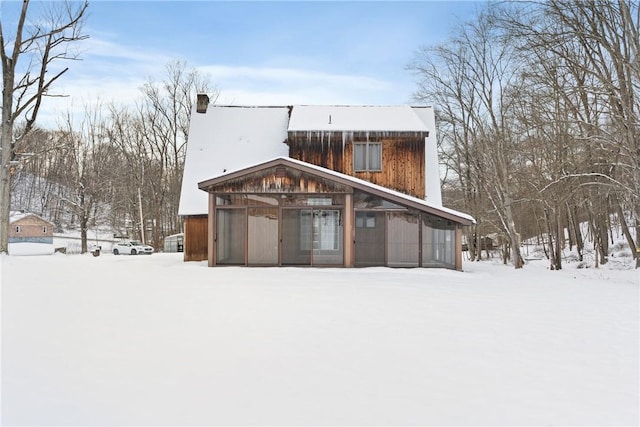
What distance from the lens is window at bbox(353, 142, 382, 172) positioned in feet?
62.6

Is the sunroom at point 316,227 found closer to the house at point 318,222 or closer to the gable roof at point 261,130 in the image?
the house at point 318,222

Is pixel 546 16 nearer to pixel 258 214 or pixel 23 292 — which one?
pixel 258 214

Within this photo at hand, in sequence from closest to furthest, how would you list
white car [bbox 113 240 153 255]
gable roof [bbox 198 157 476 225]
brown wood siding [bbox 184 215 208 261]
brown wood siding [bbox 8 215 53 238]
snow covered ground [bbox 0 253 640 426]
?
snow covered ground [bbox 0 253 640 426] < gable roof [bbox 198 157 476 225] < brown wood siding [bbox 184 215 208 261] < white car [bbox 113 240 153 255] < brown wood siding [bbox 8 215 53 238]

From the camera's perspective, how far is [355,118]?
66.3 ft

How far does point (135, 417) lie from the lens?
437 cm

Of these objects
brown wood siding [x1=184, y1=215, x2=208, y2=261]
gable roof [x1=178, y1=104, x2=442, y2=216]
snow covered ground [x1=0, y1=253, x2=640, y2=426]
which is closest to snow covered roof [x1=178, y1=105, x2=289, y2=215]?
gable roof [x1=178, y1=104, x2=442, y2=216]

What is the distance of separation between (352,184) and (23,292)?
32.1ft

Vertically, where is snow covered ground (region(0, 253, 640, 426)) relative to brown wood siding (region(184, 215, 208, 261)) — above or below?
below

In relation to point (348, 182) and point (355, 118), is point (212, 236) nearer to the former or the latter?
point (348, 182)

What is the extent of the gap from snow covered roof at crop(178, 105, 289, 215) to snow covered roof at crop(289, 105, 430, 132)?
1.32m

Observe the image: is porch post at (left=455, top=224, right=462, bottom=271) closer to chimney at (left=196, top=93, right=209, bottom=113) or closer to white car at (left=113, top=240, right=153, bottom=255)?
chimney at (left=196, top=93, right=209, bottom=113)

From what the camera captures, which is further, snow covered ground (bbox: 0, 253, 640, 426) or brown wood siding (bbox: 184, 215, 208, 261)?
brown wood siding (bbox: 184, 215, 208, 261)

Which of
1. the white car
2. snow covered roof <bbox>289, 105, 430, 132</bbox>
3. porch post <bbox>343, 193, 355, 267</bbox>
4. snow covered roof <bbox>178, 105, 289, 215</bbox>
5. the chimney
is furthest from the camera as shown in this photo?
the white car

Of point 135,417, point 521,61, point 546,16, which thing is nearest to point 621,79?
point 546,16
